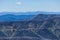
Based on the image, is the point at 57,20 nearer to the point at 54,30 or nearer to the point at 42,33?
the point at 54,30

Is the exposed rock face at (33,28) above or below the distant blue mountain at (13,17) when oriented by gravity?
below

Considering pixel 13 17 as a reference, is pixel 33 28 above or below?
below

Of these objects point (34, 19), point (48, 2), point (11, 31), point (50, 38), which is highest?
point (48, 2)

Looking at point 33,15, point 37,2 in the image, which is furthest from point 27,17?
point 37,2

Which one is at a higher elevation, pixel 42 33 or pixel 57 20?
pixel 57 20

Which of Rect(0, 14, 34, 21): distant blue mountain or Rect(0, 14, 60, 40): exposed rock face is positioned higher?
Rect(0, 14, 34, 21): distant blue mountain

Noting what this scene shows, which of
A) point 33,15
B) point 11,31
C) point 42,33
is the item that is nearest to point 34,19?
point 33,15
